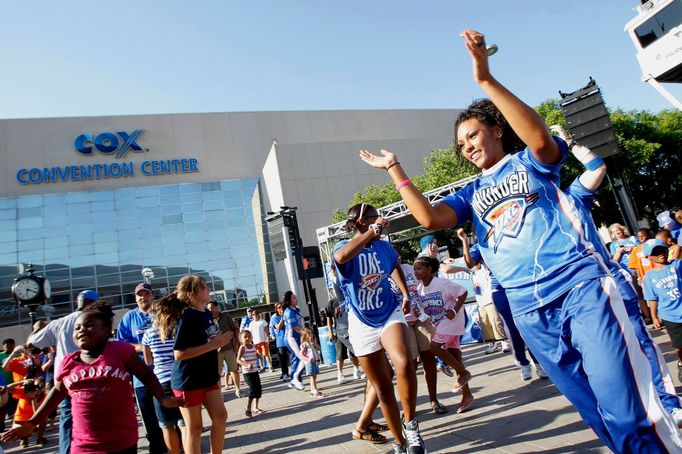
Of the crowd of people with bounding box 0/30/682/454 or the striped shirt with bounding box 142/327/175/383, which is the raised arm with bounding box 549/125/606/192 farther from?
the striped shirt with bounding box 142/327/175/383

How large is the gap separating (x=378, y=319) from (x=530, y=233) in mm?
1809

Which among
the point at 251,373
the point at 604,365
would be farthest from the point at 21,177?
the point at 604,365

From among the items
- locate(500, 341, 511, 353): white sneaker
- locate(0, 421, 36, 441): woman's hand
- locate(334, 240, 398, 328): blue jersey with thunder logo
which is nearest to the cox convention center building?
→ locate(500, 341, 511, 353): white sneaker

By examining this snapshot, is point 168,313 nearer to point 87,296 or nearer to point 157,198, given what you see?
point 87,296

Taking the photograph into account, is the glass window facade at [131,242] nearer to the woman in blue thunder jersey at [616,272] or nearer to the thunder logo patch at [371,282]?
the thunder logo patch at [371,282]

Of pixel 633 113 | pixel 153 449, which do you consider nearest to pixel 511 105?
pixel 153 449

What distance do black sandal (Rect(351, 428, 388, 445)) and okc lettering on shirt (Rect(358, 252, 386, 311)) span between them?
128 cm

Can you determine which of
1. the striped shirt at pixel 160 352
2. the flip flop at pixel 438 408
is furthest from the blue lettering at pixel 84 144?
the flip flop at pixel 438 408

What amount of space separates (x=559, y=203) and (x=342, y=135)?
121 ft

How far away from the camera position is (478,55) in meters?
1.88

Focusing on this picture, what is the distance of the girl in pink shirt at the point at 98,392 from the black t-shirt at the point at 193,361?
19.3 inches

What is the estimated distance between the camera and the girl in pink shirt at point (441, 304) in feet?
A: 17.9

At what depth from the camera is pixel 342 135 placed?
125 feet

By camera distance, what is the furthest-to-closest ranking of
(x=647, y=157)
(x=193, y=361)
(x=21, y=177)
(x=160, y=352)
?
(x=21, y=177) → (x=647, y=157) → (x=160, y=352) → (x=193, y=361)
